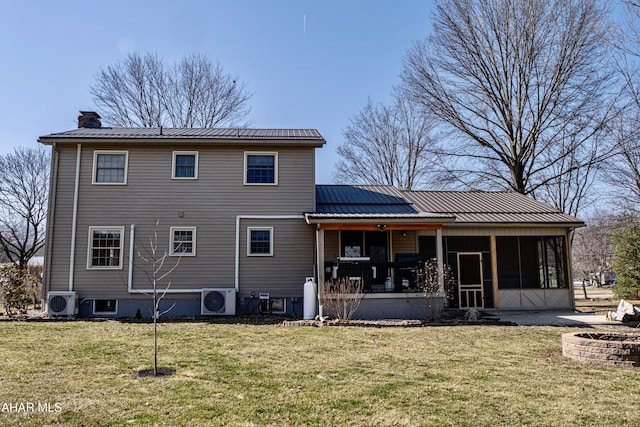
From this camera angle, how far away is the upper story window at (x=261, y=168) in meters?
13.3

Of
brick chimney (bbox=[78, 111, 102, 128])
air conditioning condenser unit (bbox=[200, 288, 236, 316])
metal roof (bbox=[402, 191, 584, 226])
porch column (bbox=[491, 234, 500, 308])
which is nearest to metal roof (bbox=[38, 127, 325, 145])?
brick chimney (bbox=[78, 111, 102, 128])

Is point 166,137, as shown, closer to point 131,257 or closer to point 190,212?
point 190,212

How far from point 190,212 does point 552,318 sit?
418 inches

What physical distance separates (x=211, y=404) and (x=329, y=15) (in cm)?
1139

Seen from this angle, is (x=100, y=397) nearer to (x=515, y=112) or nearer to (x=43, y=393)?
(x=43, y=393)

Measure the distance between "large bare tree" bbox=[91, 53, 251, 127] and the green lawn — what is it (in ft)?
60.9

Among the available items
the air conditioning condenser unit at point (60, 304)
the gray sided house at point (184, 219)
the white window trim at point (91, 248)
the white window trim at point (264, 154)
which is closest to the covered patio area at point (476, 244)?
the gray sided house at point (184, 219)

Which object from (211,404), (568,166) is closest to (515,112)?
(568,166)

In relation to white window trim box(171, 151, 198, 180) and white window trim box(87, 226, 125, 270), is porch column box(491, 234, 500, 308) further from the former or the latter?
white window trim box(87, 226, 125, 270)

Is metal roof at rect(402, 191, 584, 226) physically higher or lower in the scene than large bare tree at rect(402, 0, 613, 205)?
lower

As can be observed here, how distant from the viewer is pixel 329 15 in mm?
12719

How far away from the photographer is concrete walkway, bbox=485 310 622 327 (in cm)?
1084

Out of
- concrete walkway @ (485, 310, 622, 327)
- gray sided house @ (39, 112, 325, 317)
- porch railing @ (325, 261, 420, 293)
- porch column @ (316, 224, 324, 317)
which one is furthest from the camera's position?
gray sided house @ (39, 112, 325, 317)

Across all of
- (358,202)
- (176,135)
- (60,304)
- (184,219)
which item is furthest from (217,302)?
(358,202)
